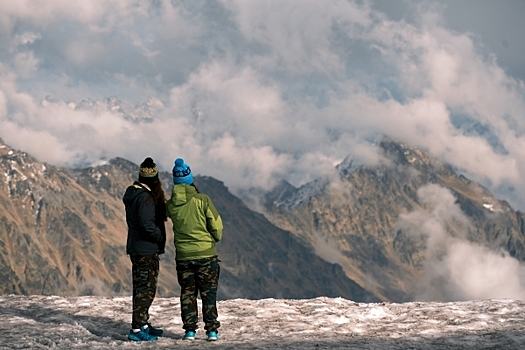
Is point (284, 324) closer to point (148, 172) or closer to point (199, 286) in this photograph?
point (199, 286)


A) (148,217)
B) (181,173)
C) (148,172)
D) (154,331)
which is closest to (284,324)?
(154,331)

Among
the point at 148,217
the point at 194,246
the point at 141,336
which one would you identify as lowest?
the point at 141,336

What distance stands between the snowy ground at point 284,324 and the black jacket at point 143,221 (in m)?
2.37

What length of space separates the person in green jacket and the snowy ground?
745 millimetres

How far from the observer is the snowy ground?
15.4 metres

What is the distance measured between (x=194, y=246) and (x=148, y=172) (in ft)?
7.46

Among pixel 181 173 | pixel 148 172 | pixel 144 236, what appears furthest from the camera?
pixel 148 172

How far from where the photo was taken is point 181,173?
53.1ft

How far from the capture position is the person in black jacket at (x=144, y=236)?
16.1 meters

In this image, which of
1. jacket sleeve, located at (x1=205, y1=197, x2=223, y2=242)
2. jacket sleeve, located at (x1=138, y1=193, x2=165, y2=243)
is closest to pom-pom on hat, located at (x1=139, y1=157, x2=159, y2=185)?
jacket sleeve, located at (x1=138, y1=193, x2=165, y2=243)

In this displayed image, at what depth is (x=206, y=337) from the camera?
1634 cm

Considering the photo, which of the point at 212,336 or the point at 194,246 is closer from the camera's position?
the point at 212,336

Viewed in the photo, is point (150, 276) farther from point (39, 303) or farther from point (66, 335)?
point (39, 303)

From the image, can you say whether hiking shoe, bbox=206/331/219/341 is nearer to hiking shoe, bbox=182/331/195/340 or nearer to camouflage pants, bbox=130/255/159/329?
hiking shoe, bbox=182/331/195/340
